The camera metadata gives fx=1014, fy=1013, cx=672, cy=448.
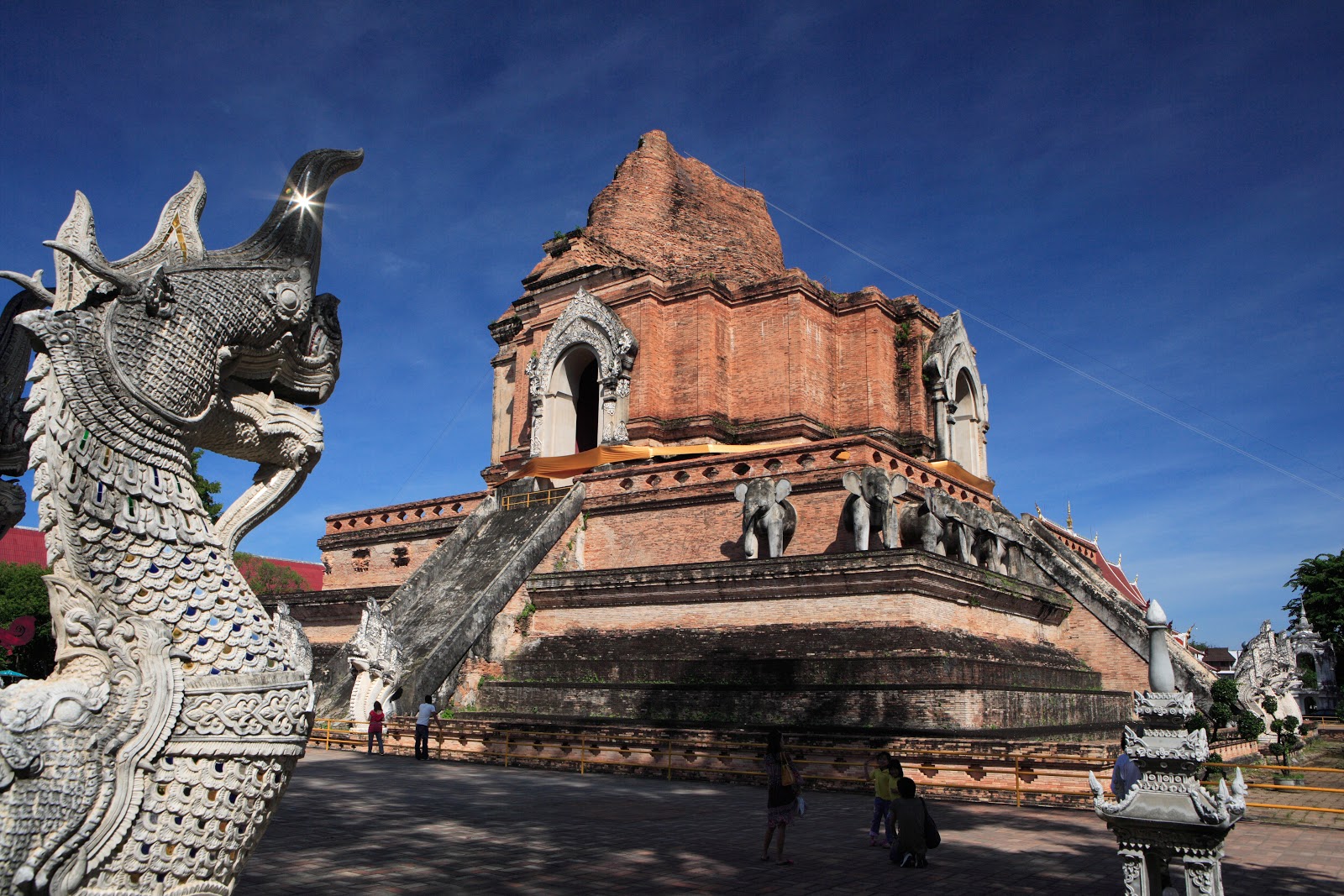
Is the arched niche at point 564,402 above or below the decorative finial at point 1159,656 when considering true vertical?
above

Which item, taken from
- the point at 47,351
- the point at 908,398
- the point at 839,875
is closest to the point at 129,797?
the point at 47,351

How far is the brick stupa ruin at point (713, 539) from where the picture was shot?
572 inches

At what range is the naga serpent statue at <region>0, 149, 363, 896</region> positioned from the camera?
11.0ft

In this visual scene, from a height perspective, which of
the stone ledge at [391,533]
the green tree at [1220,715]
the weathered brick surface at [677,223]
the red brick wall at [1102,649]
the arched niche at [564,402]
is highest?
the weathered brick surface at [677,223]

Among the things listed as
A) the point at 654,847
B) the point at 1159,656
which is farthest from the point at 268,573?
the point at 1159,656

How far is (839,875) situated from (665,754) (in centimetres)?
556

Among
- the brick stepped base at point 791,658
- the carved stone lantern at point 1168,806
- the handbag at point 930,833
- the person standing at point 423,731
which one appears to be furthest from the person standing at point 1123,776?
the person standing at point 423,731

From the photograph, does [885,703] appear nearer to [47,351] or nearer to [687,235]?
[47,351]

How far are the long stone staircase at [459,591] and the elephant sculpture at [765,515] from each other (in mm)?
4085

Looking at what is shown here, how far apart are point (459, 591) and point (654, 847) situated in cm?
1088

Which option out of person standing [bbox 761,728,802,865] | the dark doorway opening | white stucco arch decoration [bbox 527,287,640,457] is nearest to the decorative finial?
person standing [bbox 761,728,802,865]

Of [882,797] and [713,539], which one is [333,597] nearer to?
[713,539]

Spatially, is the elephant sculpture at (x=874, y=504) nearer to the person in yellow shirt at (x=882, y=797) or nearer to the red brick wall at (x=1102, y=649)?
the red brick wall at (x=1102, y=649)

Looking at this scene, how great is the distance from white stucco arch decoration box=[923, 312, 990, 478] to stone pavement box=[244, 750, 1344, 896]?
14.4m
